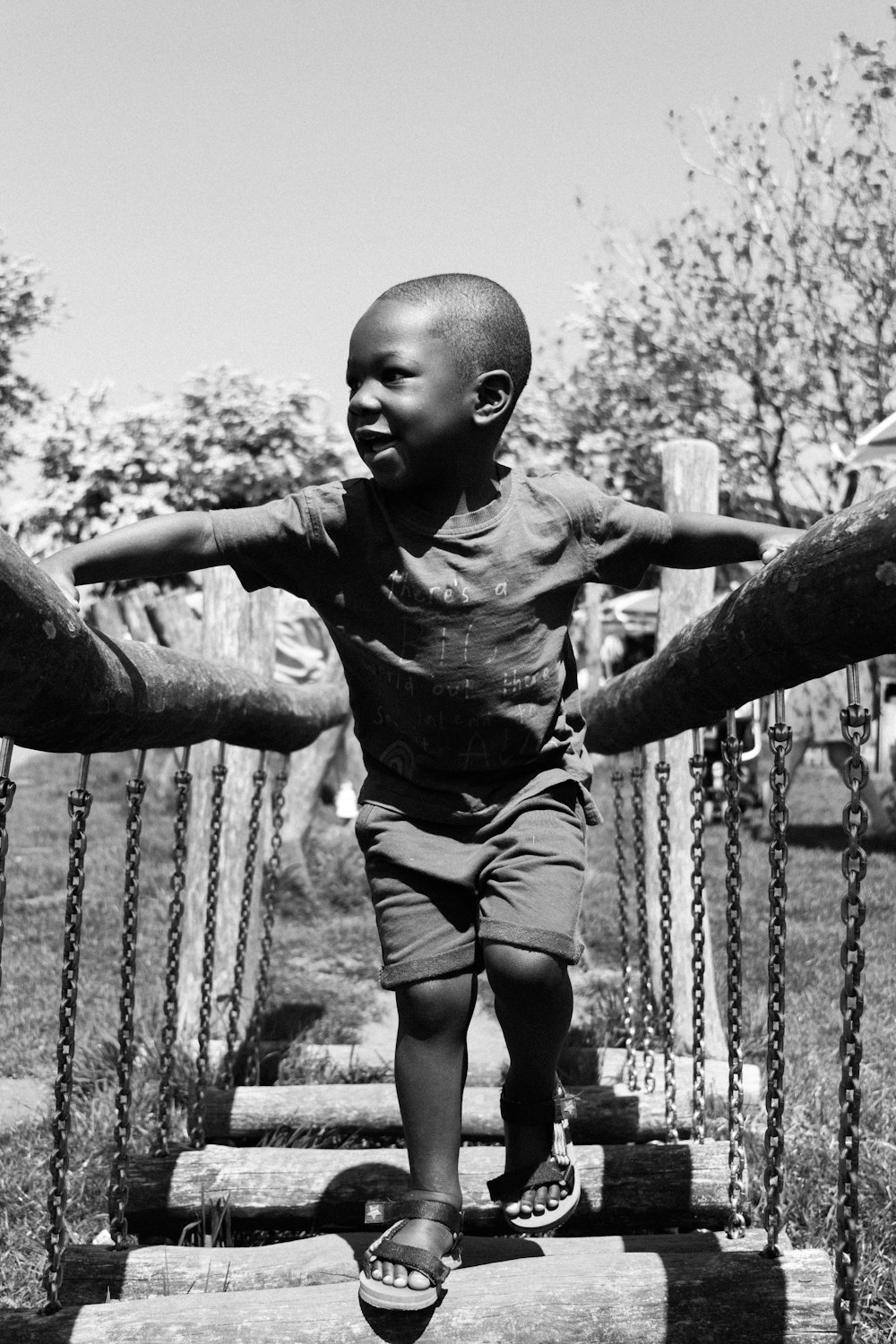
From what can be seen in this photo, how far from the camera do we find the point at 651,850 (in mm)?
4777

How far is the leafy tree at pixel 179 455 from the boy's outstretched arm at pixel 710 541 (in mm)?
15658

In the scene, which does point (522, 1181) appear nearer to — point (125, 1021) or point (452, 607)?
point (125, 1021)

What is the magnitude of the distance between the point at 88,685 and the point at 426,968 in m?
0.74

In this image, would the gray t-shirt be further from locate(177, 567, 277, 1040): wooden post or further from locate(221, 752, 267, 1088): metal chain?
locate(177, 567, 277, 1040): wooden post

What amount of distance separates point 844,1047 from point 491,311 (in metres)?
1.39

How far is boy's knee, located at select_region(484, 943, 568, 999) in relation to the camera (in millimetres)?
2160

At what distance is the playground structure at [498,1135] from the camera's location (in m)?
1.71

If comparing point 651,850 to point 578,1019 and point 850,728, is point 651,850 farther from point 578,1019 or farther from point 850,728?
point 850,728

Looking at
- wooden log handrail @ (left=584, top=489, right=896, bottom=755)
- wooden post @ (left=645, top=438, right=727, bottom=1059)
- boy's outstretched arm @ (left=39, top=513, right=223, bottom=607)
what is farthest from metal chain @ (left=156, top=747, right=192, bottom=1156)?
wooden post @ (left=645, top=438, right=727, bottom=1059)

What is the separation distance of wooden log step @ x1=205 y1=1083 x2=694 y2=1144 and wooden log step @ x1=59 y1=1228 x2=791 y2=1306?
2.44ft

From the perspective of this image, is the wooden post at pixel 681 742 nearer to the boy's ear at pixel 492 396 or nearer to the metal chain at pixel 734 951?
the metal chain at pixel 734 951

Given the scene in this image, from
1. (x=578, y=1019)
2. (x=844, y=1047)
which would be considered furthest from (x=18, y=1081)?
(x=844, y=1047)

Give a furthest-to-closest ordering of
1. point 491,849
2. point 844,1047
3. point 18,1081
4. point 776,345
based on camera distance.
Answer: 1. point 776,345
2. point 18,1081
3. point 491,849
4. point 844,1047

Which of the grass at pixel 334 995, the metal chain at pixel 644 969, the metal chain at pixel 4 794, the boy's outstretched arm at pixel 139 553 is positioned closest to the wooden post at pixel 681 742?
the grass at pixel 334 995
